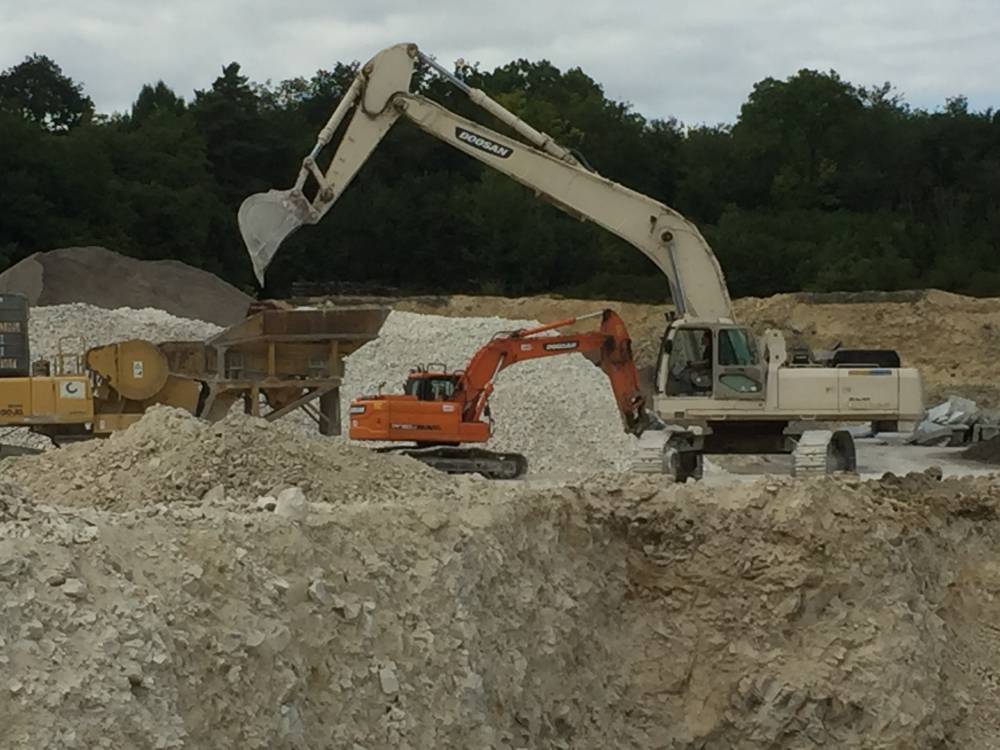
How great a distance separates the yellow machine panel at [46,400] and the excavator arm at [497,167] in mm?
2128

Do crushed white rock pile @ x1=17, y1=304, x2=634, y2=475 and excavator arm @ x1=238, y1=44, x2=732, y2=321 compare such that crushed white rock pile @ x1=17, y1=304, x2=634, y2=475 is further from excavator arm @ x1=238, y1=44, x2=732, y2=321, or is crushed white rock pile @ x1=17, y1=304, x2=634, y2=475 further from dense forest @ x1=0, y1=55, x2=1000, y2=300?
dense forest @ x1=0, y1=55, x2=1000, y2=300

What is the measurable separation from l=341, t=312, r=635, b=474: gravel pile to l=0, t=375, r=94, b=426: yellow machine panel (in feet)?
16.6

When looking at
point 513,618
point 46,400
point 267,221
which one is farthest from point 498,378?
point 513,618

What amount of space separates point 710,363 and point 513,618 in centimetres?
666

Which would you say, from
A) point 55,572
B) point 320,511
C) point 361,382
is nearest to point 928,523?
point 320,511

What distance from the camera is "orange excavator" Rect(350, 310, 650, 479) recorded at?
15227 mm

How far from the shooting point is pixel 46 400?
14.5 m

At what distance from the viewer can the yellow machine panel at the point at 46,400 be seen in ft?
47.1

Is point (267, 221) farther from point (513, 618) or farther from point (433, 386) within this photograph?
point (513, 618)

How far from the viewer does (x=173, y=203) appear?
4138 cm

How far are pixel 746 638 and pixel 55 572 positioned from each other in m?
5.38

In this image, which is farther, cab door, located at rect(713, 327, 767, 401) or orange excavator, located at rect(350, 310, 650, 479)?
orange excavator, located at rect(350, 310, 650, 479)

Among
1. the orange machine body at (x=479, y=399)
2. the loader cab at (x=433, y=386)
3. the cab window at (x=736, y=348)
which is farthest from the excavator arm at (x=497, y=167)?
the loader cab at (x=433, y=386)

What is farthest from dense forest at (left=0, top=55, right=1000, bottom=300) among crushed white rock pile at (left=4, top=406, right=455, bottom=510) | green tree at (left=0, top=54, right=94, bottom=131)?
crushed white rock pile at (left=4, top=406, right=455, bottom=510)
